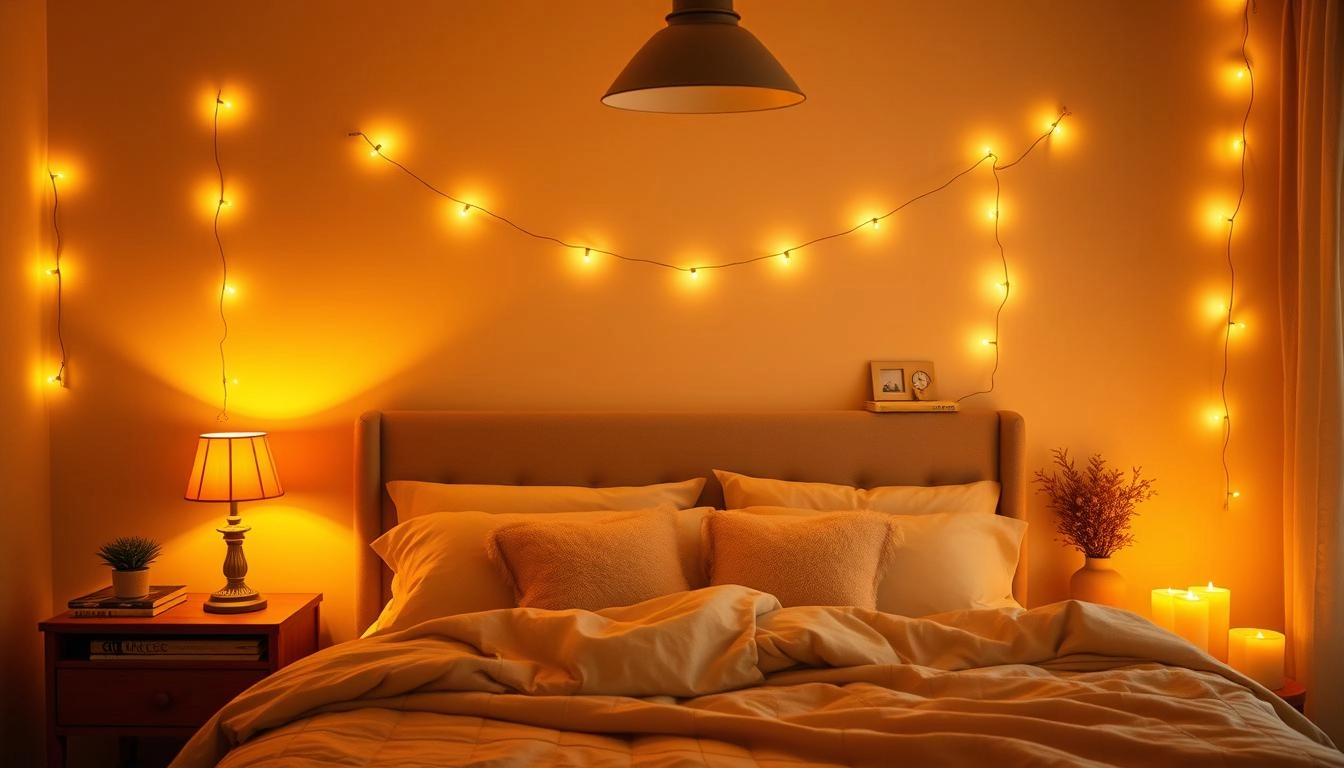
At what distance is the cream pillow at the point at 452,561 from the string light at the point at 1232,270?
5.62 feet

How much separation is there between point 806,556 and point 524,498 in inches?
33.8

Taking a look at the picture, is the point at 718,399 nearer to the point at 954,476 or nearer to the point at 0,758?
the point at 954,476

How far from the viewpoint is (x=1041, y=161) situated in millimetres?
3680

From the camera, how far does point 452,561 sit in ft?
9.89

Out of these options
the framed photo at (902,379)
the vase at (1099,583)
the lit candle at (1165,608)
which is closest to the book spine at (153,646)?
the framed photo at (902,379)

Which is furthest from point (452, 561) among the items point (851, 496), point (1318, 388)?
point (1318, 388)

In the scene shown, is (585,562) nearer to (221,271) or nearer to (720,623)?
(720,623)

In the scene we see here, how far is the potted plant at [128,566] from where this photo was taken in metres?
3.23

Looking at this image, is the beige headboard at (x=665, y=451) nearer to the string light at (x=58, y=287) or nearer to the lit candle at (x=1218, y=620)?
Answer: the lit candle at (x=1218, y=620)

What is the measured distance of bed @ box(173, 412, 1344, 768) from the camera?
6.83ft

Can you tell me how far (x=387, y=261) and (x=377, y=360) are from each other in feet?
0.99

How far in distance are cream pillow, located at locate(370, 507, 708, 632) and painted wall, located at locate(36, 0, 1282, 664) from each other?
1.61ft

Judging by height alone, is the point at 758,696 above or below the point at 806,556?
below

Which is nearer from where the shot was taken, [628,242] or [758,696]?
[758,696]
